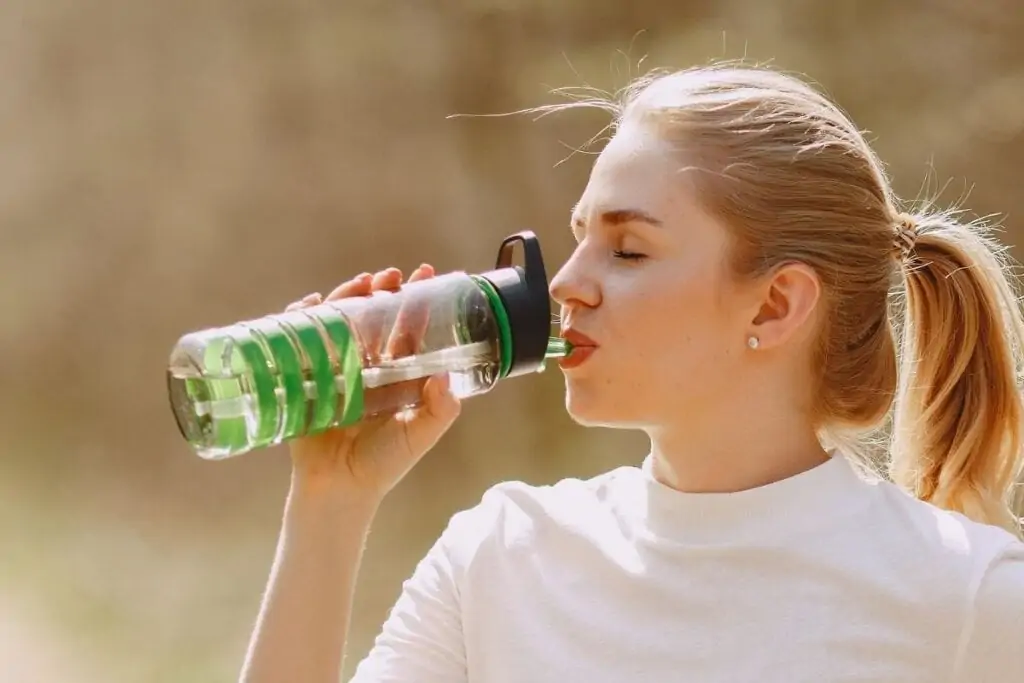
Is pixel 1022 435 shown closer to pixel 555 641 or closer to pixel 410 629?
pixel 555 641

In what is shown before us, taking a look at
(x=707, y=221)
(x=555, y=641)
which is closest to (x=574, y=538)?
(x=555, y=641)

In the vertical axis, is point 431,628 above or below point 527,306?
below

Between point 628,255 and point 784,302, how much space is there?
0.14 metres

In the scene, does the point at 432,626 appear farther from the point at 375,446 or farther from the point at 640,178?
the point at 640,178

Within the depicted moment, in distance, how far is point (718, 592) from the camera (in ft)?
3.24

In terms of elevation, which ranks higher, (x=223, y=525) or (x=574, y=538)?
(x=574, y=538)

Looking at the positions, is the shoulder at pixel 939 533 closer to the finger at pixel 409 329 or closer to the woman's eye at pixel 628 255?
the woman's eye at pixel 628 255

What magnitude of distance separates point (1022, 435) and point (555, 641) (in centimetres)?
47

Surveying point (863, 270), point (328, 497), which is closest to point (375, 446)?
point (328, 497)

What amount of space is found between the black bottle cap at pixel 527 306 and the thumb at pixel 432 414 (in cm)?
6

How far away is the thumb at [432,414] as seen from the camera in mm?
996

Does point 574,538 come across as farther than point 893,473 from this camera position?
No

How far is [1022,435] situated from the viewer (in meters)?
1.13


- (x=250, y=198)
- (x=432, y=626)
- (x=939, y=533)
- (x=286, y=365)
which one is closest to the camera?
(x=286, y=365)
